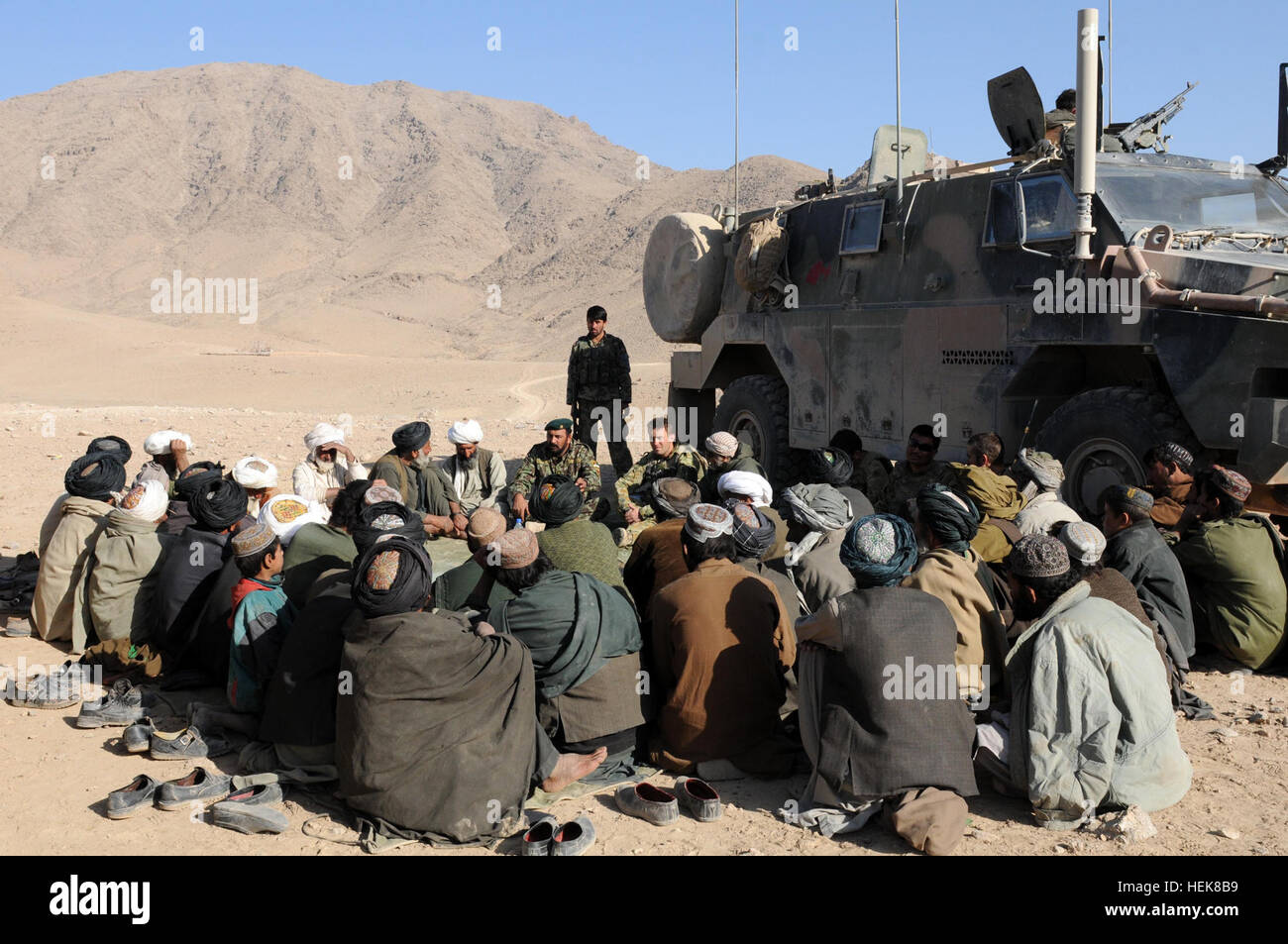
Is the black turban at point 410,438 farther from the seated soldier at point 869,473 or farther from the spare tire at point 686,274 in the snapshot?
the spare tire at point 686,274

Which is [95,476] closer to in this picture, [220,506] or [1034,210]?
[220,506]

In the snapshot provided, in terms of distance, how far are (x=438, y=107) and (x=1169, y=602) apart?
335ft

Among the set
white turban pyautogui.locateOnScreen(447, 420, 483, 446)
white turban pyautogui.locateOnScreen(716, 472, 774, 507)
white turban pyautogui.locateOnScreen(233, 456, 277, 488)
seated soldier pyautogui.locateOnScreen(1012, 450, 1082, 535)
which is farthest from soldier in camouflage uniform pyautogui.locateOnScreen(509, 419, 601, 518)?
seated soldier pyautogui.locateOnScreen(1012, 450, 1082, 535)

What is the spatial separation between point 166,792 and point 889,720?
2.54 meters

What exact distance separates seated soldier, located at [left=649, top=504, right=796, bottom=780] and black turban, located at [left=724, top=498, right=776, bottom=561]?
0.36 m

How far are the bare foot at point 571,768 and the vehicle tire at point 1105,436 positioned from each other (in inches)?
138

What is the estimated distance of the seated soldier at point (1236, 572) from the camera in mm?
5680

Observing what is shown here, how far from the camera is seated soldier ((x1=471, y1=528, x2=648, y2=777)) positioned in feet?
15.0

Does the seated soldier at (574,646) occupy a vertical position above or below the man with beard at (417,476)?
below

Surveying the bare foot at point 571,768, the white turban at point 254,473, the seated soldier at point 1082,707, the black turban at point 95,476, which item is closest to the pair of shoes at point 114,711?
the white turban at point 254,473

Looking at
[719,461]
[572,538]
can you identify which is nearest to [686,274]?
[719,461]

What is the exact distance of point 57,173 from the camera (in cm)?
7538

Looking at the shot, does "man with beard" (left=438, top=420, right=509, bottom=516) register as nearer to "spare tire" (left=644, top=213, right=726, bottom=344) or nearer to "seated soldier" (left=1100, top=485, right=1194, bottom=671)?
"spare tire" (left=644, top=213, right=726, bottom=344)

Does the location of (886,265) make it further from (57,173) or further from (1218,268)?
(57,173)
